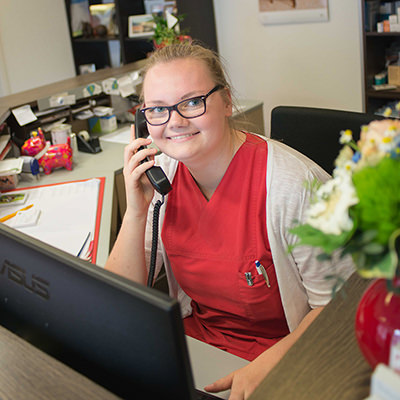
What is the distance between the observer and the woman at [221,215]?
4.08ft

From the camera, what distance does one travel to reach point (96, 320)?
0.67 metres

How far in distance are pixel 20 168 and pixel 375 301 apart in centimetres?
163

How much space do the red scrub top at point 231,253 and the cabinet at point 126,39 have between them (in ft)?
8.42

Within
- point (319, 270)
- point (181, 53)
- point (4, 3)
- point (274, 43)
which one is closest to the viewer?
point (319, 270)

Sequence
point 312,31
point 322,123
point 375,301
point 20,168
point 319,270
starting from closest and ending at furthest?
1. point 375,301
2. point 319,270
3. point 322,123
4. point 20,168
5. point 312,31

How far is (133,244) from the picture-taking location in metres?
1.37

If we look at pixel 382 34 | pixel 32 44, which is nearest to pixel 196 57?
pixel 382 34

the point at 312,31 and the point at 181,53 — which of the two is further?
the point at 312,31

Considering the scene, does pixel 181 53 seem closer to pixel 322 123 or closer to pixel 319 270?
pixel 322 123

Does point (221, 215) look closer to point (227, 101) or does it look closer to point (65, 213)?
→ point (227, 101)

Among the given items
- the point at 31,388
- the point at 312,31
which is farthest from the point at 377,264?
the point at 312,31

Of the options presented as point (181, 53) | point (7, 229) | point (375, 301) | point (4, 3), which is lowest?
point (375, 301)

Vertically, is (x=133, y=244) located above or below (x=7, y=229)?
below

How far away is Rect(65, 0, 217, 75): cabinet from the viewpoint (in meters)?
3.96
